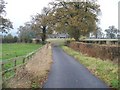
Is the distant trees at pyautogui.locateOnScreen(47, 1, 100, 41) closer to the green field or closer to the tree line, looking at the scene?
the tree line

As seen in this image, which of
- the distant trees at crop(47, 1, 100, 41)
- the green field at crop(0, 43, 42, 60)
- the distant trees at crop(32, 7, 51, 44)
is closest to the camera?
the green field at crop(0, 43, 42, 60)

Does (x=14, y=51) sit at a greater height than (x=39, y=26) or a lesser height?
lesser

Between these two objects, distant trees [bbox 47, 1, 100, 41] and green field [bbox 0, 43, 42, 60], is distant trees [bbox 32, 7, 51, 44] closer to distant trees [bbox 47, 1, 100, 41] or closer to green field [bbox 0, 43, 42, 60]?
distant trees [bbox 47, 1, 100, 41]

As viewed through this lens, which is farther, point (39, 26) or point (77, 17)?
point (39, 26)

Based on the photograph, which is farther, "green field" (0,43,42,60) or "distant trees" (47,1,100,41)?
"distant trees" (47,1,100,41)

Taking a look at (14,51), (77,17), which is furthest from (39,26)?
(14,51)

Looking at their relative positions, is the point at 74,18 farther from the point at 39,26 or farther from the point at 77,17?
the point at 39,26

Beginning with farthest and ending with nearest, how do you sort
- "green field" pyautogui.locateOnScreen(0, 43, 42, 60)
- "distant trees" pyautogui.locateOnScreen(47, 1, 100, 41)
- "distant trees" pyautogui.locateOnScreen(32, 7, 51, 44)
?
"distant trees" pyautogui.locateOnScreen(32, 7, 51, 44) → "distant trees" pyautogui.locateOnScreen(47, 1, 100, 41) → "green field" pyautogui.locateOnScreen(0, 43, 42, 60)

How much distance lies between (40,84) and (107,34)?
159841 millimetres

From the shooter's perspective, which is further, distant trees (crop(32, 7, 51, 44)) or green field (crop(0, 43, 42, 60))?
distant trees (crop(32, 7, 51, 44))

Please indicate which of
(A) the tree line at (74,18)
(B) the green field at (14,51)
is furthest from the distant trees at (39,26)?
(B) the green field at (14,51)

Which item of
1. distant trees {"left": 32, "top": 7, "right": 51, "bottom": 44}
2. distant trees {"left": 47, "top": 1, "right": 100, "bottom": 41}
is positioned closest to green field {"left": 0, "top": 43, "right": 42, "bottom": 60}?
distant trees {"left": 47, "top": 1, "right": 100, "bottom": 41}

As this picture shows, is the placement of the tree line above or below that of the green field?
above

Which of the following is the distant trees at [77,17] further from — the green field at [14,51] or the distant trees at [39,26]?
the distant trees at [39,26]
